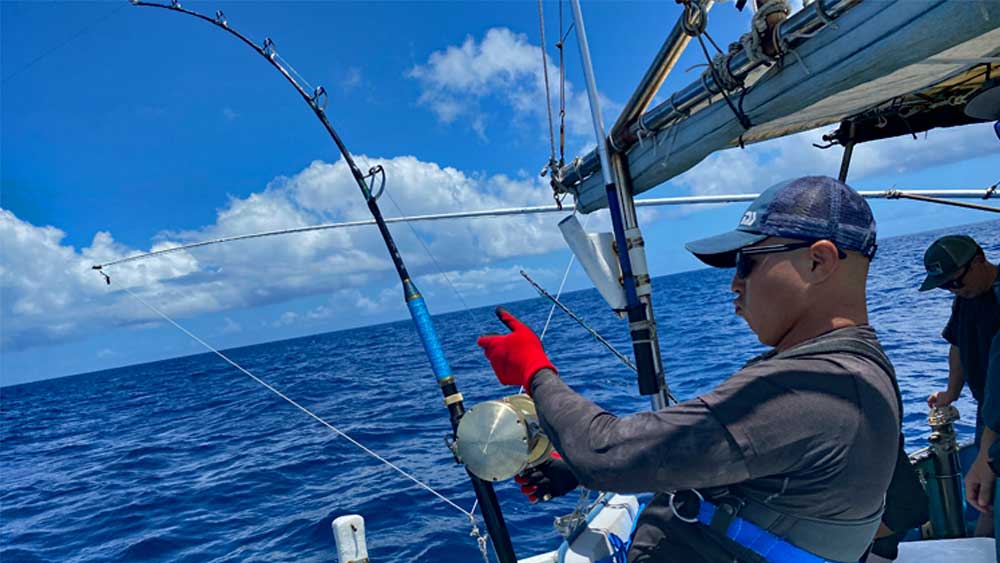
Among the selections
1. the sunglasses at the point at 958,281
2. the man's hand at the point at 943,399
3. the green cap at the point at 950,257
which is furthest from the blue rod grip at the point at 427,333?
the man's hand at the point at 943,399

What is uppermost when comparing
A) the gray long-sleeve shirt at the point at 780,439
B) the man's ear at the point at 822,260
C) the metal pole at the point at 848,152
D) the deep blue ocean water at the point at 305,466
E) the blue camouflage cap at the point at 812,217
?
the metal pole at the point at 848,152

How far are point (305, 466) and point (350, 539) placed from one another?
811 cm

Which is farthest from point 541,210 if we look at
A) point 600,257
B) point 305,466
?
point 305,466

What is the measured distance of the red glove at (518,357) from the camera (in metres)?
1.44

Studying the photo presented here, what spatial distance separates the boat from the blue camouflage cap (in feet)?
1.79

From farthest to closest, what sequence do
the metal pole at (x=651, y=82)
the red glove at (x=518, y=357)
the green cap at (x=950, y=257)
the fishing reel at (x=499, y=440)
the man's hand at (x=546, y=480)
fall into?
the green cap at (x=950, y=257), the metal pole at (x=651, y=82), the man's hand at (x=546, y=480), the fishing reel at (x=499, y=440), the red glove at (x=518, y=357)

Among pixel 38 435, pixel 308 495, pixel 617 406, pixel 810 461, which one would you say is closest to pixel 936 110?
pixel 810 461

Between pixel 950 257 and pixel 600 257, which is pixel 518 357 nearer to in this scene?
pixel 600 257

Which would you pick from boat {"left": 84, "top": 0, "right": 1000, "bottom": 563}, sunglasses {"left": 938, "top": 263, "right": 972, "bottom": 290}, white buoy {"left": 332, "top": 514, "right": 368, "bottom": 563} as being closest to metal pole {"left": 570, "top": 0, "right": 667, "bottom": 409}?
boat {"left": 84, "top": 0, "right": 1000, "bottom": 563}

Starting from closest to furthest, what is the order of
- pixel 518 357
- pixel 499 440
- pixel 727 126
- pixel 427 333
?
pixel 518 357 < pixel 499 440 < pixel 727 126 < pixel 427 333

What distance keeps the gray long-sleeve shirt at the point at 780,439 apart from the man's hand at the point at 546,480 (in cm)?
79

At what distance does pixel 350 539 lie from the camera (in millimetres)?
2561

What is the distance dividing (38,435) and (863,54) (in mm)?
29894

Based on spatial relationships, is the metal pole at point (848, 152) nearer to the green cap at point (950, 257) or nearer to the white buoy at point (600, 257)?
the green cap at point (950, 257)
